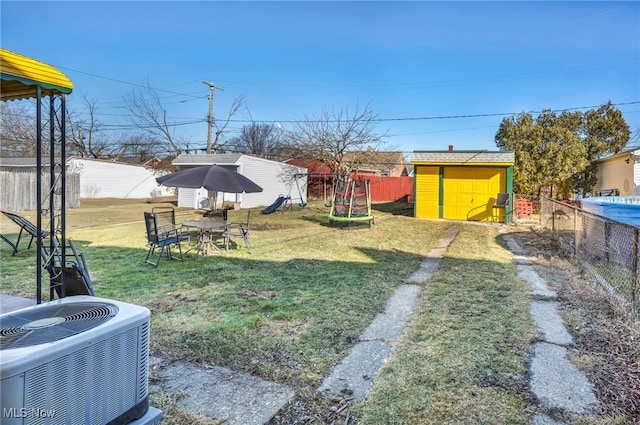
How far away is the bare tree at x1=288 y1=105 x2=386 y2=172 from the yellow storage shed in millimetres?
5944

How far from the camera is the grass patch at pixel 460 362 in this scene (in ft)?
7.18

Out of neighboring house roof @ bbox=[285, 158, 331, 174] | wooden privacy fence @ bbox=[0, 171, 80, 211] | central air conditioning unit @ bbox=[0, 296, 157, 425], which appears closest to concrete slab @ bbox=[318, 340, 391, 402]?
central air conditioning unit @ bbox=[0, 296, 157, 425]

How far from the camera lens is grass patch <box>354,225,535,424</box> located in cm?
219

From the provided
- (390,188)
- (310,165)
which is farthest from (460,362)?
(310,165)

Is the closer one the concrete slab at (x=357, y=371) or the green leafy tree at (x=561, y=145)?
the concrete slab at (x=357, y=371)

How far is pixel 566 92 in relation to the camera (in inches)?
726

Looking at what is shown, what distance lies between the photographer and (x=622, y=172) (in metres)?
14.7

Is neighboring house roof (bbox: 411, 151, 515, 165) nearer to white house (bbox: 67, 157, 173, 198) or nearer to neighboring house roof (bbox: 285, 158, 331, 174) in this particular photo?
neighboring house roof (bbox: 285, 158, 331, 174)

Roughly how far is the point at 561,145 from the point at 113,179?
2631cm

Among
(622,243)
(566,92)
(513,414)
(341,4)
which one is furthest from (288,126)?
(513,414)

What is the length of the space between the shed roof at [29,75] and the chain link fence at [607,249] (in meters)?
5.07

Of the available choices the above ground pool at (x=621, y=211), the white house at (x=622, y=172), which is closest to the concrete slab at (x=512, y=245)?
the above ground pool at (x=621, y=211)

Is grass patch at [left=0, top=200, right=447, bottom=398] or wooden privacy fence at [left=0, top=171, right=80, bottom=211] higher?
wooden privacy fence at [left=0, top=171, right=80, bottom=211]

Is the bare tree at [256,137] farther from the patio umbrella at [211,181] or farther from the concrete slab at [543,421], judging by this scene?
the concrete slab at [543,421]
